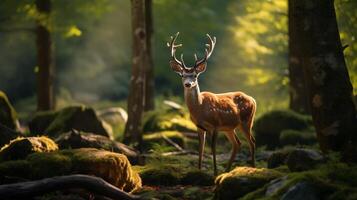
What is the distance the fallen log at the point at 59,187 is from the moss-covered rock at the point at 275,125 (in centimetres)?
1029

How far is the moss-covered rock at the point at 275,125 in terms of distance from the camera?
19391 mm

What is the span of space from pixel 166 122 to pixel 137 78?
12.2 feet

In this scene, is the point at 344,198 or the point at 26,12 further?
the point at 26,12

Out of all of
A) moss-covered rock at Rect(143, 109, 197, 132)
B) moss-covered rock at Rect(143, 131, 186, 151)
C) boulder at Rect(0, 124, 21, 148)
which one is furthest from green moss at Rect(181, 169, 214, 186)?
moss-covered rock at Rect(143, 109, 197, 132)

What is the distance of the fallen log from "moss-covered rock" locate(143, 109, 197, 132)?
10.3 m

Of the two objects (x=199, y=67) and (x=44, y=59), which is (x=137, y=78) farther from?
(x=44, y=59)

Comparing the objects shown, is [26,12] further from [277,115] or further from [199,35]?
[199,35]

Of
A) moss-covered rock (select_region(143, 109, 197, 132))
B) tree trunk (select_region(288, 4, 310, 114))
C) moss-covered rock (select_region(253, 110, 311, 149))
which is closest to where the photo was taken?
moss-covered rock (select_region(253, 110, 311, 149))

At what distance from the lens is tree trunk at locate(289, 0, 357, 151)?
10.4 m

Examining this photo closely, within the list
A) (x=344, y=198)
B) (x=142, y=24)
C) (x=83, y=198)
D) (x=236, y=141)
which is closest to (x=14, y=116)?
(x=142, y=24)

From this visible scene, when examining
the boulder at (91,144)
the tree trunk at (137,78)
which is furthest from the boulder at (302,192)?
the tree trunk at (137,78)

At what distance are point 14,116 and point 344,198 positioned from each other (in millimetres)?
11826

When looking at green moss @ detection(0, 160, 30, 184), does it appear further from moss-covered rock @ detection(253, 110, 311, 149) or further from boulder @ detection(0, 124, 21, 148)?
moss-covered rock @ detection(253, 110, 311, 149)

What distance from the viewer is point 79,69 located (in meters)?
42.2
